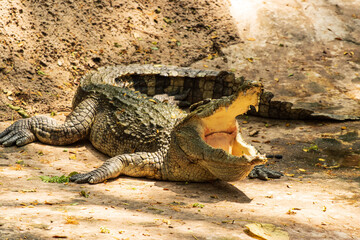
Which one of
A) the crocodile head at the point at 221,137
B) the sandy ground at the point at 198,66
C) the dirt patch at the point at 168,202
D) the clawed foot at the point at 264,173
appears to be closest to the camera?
the dirt patch at the point at 168,202

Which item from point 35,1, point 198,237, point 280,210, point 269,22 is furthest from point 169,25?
point 198,237

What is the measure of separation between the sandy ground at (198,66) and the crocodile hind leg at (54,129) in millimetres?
151

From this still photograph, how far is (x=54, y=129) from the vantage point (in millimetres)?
5426

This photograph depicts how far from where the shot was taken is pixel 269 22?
29.9 feet

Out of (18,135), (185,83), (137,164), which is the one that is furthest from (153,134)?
(185,83)

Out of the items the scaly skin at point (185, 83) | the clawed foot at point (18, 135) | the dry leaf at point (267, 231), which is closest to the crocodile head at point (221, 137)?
the dry leaf at point (267, 231)

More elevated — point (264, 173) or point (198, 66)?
point (198, 66)

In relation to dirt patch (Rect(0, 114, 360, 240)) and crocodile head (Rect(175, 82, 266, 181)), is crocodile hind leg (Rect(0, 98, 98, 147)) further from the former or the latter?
crocodile head (Rect(175, 82, 266, 181))

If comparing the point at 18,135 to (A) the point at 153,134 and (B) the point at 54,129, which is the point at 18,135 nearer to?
(B) the point at 54,129

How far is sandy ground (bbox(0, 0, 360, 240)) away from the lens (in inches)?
114

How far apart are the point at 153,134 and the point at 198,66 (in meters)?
3.57

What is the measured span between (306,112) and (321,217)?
Answer: 3365 mm

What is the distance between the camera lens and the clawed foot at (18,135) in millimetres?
5195

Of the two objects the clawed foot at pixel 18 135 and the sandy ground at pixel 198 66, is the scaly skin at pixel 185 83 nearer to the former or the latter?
the sandy ground at pixel 198 66
